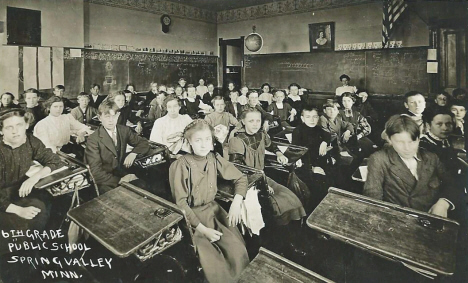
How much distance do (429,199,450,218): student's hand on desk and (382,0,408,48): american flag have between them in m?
1.41

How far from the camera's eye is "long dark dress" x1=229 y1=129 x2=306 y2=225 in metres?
1.86

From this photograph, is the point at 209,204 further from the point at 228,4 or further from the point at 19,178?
the point at 228,4

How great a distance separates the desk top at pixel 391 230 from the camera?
3.24 ft

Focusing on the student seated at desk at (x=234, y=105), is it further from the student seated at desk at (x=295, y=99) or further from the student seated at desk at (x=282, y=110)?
the student seated at desk at (x=295, y=99)

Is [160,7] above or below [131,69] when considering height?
above

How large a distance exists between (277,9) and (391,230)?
2.50 metres

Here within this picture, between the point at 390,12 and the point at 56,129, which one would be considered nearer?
the point at 390,12

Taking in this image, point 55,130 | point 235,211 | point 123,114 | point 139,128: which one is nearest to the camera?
point 235,211

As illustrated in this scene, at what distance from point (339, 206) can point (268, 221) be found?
66 cm

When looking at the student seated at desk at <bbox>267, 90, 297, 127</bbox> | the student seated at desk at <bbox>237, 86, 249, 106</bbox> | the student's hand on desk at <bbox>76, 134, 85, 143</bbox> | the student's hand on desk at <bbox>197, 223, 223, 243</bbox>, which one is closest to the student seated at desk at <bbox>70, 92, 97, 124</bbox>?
the student's hand on desk at <bbox>76, 134, 85, 143</bbox>

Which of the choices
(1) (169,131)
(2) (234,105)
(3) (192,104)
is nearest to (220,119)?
(2) (234,105)

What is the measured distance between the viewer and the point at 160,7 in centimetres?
448

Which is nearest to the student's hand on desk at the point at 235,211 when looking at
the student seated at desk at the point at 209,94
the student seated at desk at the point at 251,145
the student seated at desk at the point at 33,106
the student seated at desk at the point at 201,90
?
the student seated at desk at the point at 251,145

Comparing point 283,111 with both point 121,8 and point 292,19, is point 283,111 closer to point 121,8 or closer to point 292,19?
point 292,19
